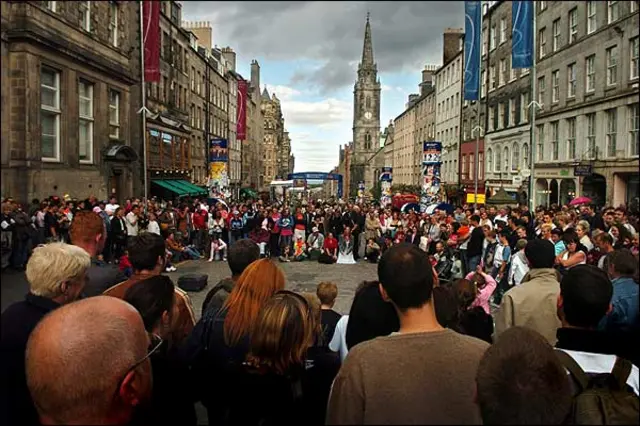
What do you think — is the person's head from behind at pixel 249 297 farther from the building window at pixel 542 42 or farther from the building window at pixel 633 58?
the building window at pixel 542 42

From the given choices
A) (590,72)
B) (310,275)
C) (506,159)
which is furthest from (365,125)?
(590,72)

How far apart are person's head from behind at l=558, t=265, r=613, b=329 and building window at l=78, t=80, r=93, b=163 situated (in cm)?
232

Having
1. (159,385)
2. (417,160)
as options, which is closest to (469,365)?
(159,385)

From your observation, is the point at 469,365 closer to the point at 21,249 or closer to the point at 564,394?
the point at 564,394

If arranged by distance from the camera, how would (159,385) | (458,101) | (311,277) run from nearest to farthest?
(159,385) → (311,277) → (458,101)

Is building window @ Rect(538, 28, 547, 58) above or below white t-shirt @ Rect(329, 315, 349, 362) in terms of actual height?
above

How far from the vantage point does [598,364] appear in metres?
2.25

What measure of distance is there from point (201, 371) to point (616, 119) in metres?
4.80

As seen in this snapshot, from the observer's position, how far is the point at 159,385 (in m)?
2.11

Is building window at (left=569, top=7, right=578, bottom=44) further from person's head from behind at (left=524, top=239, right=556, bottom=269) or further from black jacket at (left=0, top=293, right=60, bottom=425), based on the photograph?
black jacket at (left=0, top=293, right=60, bottom=425)

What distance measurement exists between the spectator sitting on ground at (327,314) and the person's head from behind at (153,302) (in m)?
1.05

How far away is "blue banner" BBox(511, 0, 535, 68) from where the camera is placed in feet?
19.2

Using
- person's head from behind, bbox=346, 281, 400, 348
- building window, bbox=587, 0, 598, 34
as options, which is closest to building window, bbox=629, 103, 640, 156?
building window, bbox=587, 0, 598, 34

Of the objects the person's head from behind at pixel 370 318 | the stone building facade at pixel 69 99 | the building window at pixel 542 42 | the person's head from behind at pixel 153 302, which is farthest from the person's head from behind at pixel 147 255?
the building window at pixel 542 42
